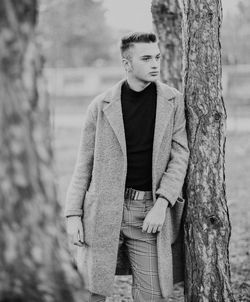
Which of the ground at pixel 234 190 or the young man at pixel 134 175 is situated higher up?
the young man at pixel 134 175

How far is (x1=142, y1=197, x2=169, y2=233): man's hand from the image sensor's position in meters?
3.64

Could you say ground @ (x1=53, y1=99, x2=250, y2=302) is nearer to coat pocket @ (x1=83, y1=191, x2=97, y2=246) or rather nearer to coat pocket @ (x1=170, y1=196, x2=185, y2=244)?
coat pocket @ (x1=83, y1=191, x2=97, y2=246)

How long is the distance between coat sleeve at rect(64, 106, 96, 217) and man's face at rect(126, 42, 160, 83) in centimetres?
47

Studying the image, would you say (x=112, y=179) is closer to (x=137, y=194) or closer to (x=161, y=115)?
(x=137, y=194)

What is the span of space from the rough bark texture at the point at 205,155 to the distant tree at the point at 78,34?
81.4 feet

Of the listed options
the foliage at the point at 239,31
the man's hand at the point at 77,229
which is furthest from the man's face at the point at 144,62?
the foliage at the point at 239,31

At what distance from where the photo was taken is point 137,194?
12.5 feet

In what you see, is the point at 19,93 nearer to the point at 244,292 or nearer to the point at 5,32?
the point at 5,32

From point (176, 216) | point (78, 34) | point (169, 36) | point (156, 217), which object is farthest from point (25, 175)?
→ point (78, 34)

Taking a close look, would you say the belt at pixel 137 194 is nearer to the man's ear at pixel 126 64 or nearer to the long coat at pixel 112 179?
the long coat at pixel 112 179

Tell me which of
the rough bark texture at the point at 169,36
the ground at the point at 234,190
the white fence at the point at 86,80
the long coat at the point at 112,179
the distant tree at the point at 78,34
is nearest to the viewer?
the long coat at the point at 112,179

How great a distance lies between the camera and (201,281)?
3.90 meters

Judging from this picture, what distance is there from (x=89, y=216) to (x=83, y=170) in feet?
1.17

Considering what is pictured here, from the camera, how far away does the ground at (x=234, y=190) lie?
514 centimetres
